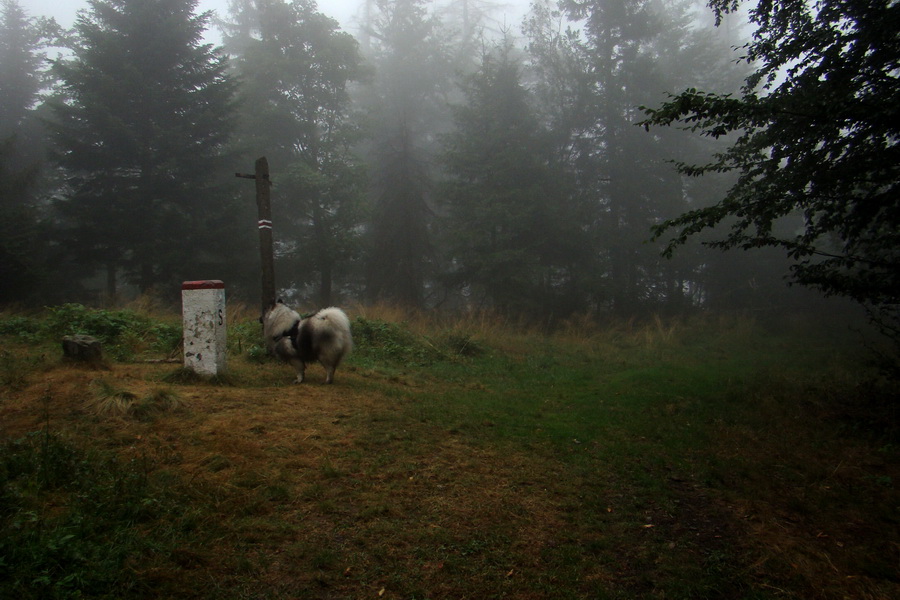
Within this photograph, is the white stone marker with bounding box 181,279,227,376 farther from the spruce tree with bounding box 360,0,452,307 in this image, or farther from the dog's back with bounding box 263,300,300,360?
the spruce tree with bounding box 360,0,452,307

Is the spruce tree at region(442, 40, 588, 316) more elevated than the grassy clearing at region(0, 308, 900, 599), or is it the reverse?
the spruce tree at region(442, 40, 588, 316)

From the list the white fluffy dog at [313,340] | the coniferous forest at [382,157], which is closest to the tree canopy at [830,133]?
the coniferous forest at [382,157]

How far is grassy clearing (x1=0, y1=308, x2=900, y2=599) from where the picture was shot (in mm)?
3035

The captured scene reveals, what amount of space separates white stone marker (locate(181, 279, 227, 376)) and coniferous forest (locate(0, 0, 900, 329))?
8323 millimetres

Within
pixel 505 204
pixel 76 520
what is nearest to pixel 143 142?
pixel 505 204

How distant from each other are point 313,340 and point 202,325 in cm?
167

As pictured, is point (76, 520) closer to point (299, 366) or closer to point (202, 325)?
point (202, 325)

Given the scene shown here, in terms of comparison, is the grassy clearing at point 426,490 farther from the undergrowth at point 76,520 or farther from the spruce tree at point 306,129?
the spruce tree at point 306,129

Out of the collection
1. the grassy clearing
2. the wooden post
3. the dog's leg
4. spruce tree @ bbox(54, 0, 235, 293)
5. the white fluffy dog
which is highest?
spruce tree @ bbox(54, 0, 235, 293)

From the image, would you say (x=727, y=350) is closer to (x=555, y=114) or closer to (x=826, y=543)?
(x=826, y=543)

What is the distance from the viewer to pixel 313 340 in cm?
823

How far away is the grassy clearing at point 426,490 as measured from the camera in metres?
3.04

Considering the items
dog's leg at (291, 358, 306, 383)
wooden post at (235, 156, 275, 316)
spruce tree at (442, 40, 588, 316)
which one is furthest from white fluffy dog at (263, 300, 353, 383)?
spruce tree at (442, 40, 588, 316)

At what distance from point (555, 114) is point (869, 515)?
1035 inches
